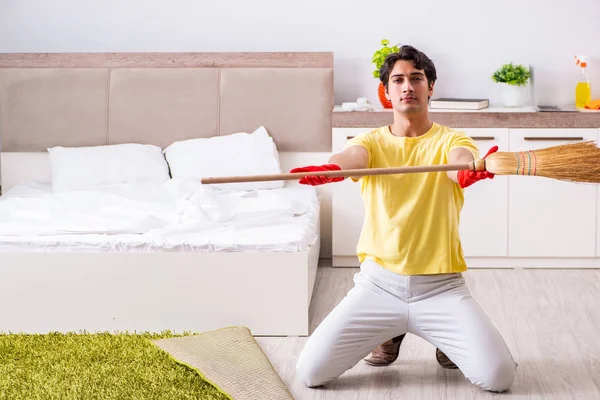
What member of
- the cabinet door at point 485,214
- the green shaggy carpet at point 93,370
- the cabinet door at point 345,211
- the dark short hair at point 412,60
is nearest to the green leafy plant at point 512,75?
the cabinet door at point 485,214

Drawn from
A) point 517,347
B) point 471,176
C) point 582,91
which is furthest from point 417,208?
point 582,91

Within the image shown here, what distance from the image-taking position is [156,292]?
3404 millimetres

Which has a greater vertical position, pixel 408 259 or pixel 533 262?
pixel 408 259

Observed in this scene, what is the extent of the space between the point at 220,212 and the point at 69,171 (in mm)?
1234

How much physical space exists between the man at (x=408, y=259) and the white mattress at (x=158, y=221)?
525 millimetres

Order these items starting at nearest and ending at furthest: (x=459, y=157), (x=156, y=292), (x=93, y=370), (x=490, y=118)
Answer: (x=459, y=157), (x=93, y=370), (x=156, y=292), (x=490, y=118)

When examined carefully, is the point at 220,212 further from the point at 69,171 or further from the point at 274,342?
the point at 69,171

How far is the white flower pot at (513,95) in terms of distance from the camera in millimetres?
4672

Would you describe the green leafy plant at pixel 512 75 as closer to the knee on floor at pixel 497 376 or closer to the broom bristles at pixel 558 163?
the broom bristles at pixel 558 163

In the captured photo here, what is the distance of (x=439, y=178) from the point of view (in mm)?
2896

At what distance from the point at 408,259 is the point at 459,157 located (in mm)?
371

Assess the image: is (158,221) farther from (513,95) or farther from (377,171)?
(513,95)

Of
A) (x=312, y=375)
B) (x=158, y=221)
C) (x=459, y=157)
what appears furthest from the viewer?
(x=158, y=221)

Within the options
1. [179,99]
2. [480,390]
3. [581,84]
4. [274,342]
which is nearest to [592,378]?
[480,390]
